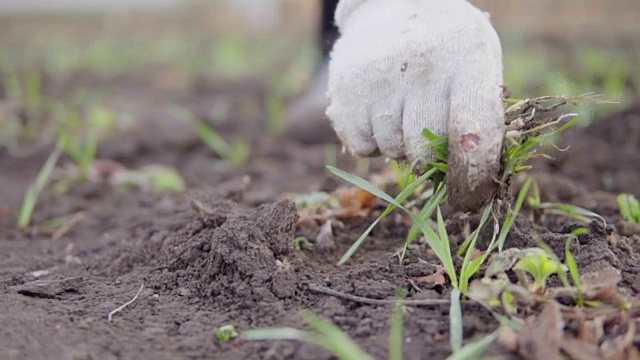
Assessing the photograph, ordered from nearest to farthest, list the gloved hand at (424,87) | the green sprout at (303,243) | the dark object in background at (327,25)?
the gloved hand at (424,87), the green sprout at (303,243), the dark object in background at (327,25)

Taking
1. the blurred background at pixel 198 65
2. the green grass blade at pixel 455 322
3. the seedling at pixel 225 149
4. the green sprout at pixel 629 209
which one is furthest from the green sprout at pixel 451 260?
the seedling at pixel 225 149

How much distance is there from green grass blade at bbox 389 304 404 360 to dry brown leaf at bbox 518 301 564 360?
Answer: 0.19 meters

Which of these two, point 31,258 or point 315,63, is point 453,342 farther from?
point 315,63

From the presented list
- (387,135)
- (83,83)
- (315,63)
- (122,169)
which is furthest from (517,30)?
(387,135)

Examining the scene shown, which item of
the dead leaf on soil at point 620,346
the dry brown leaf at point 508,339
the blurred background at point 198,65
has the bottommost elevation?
the blurred background at point 198,65

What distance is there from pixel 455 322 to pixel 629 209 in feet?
2.78

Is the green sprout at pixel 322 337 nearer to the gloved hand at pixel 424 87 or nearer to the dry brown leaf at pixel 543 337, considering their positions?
the dry brown leaf at pixel 543 337

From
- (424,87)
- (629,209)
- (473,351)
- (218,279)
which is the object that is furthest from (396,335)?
(629,209)

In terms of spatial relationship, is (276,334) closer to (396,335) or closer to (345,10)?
(396,335)

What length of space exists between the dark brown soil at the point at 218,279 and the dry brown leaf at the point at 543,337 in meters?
0.06

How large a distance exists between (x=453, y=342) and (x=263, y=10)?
7.35 metres

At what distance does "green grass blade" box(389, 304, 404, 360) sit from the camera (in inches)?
43.1

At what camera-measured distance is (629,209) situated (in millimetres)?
1837

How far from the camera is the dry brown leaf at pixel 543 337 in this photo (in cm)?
109
